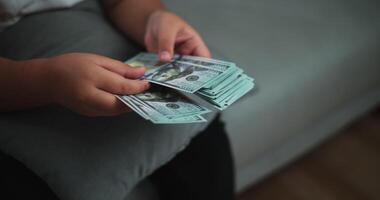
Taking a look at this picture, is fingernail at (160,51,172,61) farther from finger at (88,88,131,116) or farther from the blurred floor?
the blurred floor

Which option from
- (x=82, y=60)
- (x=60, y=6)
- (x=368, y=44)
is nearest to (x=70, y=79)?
(x=82, y=60)

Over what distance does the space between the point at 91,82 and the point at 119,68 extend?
61 millimetres

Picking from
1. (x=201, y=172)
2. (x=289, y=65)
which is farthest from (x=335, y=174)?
(x=201, y=172)

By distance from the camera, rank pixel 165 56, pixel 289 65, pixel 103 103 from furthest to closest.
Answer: pixel 289 65 < pixel 165 56 < pixel 103 103

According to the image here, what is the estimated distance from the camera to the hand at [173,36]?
0.82 metres

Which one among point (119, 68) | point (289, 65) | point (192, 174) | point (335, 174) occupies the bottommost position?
point (335, 174)

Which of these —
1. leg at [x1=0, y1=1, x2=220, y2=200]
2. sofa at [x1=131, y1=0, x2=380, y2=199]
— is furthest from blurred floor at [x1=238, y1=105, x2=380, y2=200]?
leg at [x1=0, y1=1, x2=220, y2=200]

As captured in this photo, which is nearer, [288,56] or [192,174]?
[192,174]

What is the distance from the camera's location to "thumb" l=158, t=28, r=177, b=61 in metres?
0.78

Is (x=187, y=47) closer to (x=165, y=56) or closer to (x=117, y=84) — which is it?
(x=165, y=56)

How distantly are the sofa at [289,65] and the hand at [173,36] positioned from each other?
6.2 inches

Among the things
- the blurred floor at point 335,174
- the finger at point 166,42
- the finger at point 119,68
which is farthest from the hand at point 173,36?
the blurred floor at point 335,174

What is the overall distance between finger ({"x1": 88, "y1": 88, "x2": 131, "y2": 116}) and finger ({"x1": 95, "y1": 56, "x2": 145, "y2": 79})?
0.18 feet

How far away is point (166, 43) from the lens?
0.80 meters
